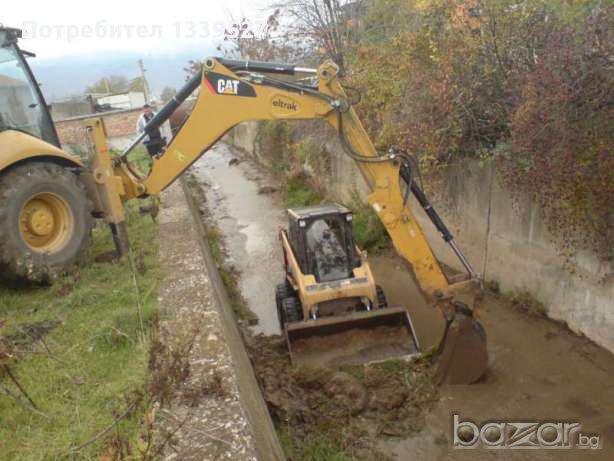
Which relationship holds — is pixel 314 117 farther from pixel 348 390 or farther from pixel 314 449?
pixel 314 449

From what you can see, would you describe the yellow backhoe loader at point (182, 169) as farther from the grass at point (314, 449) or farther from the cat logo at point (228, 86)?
the grass at point (314, 449)

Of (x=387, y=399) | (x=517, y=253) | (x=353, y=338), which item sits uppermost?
(x=517, y=253)

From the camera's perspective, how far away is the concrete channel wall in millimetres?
5641

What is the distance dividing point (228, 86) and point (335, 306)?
108 inches

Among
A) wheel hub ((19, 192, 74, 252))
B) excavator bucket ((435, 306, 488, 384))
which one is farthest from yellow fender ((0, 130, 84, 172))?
excavator bucket ((435, 306, 488, 384))

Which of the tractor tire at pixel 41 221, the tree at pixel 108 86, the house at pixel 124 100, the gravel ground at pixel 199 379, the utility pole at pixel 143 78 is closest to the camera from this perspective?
the gravel ground at pixel 199 379

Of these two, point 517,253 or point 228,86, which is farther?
point 517,253

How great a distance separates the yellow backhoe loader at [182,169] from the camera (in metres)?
5.12

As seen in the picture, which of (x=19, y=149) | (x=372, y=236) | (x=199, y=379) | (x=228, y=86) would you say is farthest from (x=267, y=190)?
(x=199, y=379)

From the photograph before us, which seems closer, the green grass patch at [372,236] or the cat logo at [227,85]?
the cat logo at [227,85]

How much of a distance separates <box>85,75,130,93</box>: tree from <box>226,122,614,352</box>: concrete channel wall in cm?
4355

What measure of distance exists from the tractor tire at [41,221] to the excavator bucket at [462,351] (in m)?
4.49

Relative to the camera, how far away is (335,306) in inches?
236

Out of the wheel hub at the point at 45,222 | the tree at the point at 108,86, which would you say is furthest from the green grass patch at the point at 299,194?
the tree at the point at 108,86
